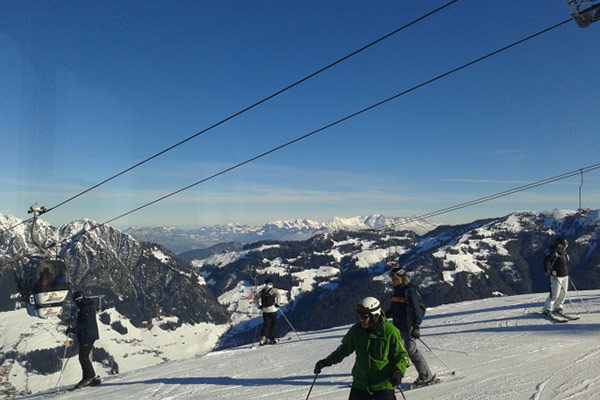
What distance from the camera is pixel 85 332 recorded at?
459 inches

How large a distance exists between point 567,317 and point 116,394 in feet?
44.4

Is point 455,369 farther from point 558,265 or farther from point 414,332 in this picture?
point 558,265

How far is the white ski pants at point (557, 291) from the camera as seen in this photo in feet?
42.3

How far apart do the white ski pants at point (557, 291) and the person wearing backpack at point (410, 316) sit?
285 inches

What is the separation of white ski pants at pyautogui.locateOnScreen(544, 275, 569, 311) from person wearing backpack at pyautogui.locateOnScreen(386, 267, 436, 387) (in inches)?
285

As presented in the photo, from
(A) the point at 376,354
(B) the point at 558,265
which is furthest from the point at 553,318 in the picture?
(A) the point at 376,354

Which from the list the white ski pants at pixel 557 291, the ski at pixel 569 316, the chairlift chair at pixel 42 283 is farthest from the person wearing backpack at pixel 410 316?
the chairlift chair at pixel 42 283

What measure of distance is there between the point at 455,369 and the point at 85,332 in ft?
32.5


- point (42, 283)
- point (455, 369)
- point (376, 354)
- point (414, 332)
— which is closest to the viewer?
point (376, 354)

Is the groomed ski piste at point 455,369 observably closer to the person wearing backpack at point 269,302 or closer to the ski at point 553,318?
the ski at point 553,318

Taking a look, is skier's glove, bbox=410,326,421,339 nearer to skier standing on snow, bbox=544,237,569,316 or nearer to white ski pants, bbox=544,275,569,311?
skier standing on snow, bbox=544,237,569,316

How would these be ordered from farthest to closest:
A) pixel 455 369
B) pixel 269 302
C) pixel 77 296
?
pixel 269 302 → pixel 77 296 → pixel 455 369

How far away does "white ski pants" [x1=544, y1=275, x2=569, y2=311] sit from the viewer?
508 inches

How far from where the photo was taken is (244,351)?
1566cm
